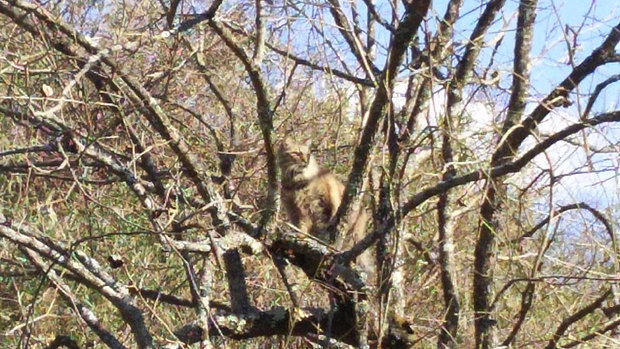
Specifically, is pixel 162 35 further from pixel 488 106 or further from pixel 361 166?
pixel 488 106

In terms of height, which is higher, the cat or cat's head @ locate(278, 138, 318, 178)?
cat's head @ locate(278, 138, 318, 178)

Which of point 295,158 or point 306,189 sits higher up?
point 295,158

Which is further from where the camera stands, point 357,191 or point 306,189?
point 306,189

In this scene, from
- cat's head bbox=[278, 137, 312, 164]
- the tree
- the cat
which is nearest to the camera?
Answer: the tree

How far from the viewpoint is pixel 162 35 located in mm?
4211

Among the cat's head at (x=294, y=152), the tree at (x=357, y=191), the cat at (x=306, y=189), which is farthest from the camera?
the cat's head at (x=294, y=152)

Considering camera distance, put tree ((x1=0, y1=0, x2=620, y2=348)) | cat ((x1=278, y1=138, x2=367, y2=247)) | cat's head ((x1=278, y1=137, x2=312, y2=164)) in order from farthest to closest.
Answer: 1. cat's head ((x1=278, y1=137, x2=312, y2=164))
2. cat ((x1=278, y1=138, x2=367, y2=247))
3. tree ((x1=0, y1=0, x2=620, y2=348))

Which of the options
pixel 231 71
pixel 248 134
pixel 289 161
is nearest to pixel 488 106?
pixel 289 161

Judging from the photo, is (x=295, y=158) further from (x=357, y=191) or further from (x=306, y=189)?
(x=357, y=191)

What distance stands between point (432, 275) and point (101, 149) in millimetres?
2626

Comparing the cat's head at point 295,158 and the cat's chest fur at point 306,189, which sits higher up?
the cat's head at point 295,158

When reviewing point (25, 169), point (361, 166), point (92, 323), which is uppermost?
point (361, 166)

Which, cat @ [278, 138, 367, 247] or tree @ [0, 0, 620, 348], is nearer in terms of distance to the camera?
tree @ [0, 0, 620, 348]

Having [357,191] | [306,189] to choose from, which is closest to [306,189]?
[306,189]
